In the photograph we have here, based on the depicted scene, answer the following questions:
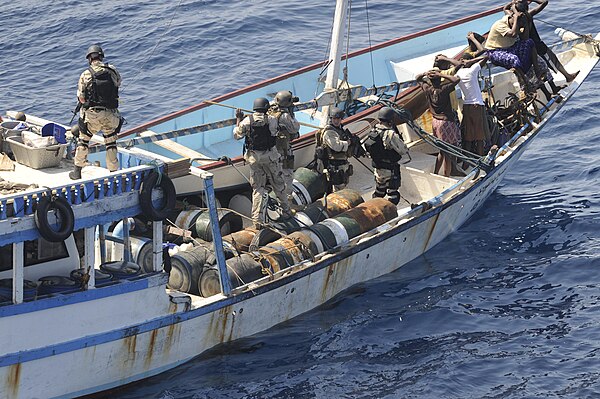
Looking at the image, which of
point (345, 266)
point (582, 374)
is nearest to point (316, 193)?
point (345, 266)

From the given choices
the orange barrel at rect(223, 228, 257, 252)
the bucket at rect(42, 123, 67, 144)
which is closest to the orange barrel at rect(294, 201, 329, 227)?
the orange barrel at rect(223, 228, 257, 252)

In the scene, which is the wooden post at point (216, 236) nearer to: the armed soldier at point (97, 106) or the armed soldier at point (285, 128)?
the armed soldier at point (97, 106)

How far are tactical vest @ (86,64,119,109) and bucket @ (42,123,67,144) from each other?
1.18 meters

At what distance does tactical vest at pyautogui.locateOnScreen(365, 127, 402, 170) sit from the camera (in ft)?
59.7

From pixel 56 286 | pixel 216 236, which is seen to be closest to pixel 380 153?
pixel 216 236

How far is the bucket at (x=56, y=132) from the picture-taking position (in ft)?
50.9

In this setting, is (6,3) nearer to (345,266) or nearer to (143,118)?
(143,118)

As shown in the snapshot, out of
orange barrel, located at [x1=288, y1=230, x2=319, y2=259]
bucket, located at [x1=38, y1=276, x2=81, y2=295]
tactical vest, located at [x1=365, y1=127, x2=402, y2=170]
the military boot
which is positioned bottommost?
orange barrel, located at [x1=288, y1=230, x2=319, y2=259]

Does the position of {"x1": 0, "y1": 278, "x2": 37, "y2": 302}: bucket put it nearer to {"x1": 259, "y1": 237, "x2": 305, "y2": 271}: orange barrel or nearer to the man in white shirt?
{"x1": 259, "y1": 237, "x2": 305, "y2": 271}: orange barrel

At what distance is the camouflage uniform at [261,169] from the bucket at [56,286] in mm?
3712

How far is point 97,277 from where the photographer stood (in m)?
14.5

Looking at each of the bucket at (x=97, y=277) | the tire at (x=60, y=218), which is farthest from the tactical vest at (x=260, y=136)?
the tire at (x=60, y=218)

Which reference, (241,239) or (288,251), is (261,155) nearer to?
(241,239)

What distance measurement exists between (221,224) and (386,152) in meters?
3.11
